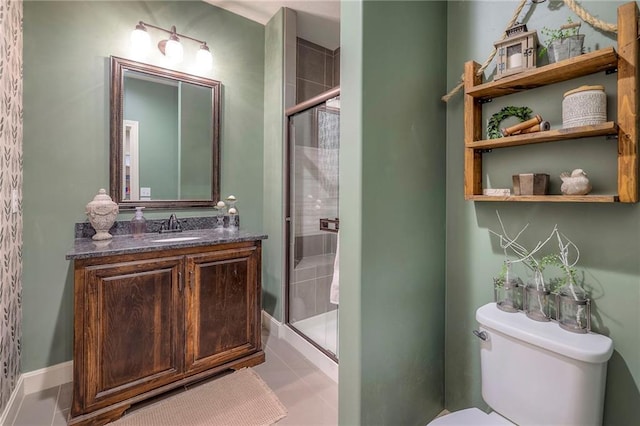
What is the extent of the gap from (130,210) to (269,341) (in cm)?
142

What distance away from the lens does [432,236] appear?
58.9 inches

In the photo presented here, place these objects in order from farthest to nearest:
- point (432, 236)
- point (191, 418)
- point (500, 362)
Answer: point (191, 418), point (432, 236), point (500, 362)

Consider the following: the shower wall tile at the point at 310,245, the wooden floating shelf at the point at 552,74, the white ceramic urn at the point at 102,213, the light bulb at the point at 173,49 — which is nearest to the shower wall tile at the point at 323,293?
the shower wall tile at the point at 310,245

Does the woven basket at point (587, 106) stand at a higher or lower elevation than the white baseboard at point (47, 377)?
higher

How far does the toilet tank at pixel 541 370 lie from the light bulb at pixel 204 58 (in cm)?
237

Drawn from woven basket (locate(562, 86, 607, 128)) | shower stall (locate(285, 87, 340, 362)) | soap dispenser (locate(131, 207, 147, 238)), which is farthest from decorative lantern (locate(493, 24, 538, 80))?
soap dispenser (locate(131, 207, 147, 238))

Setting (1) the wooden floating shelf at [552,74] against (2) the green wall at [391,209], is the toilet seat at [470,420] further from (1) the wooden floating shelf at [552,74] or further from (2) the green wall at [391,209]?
(1) the wooden floating shelf at [552,74]

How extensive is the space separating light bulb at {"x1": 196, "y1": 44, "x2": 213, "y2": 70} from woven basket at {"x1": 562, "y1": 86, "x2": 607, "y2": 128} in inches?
86.9

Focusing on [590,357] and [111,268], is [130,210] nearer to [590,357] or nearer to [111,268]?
[111,268]

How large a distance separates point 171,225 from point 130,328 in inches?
30.7

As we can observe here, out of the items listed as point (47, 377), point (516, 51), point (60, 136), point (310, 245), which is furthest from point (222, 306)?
point (516, 51)

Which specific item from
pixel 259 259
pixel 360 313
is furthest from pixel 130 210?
pixel 360 313

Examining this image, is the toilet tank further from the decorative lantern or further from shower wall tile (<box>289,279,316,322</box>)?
shower wall tile (<box>289,279,316,322</box>)

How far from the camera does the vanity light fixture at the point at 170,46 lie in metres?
1.98
